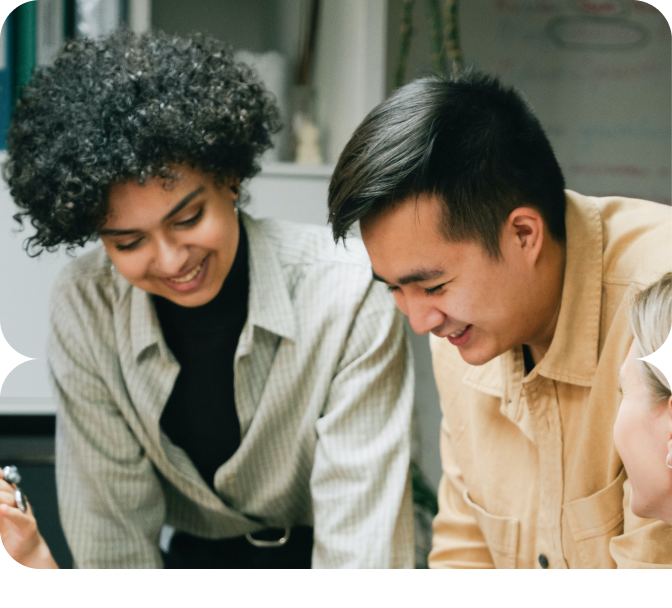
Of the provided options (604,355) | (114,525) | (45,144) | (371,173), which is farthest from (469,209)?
(114,525)

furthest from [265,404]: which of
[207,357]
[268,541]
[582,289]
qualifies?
[582,289]

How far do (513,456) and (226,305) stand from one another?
0.42 meters

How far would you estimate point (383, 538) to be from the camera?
839mm

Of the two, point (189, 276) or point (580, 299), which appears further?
point (189, 276)

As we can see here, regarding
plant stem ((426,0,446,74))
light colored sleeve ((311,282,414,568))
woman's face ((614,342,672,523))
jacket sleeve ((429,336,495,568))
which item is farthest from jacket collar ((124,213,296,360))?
woman's face ((614,342,672,523))

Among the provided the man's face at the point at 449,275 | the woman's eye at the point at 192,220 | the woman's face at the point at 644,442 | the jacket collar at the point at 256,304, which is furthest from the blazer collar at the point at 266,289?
the woman's face at the point at 644,442

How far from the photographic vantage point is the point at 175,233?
0.81 meters

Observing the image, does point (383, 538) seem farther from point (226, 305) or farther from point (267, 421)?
point (226, 305)

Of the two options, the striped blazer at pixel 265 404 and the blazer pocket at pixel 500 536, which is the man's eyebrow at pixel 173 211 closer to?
the striped blazer at pixel 265 404

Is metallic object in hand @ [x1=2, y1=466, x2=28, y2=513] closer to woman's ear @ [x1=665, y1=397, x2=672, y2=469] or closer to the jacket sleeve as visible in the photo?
the jacket sleeve

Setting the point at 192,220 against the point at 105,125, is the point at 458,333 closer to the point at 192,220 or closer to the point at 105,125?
the point at 192,220

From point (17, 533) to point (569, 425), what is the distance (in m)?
0.61

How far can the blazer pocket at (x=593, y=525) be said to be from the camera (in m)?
0.73

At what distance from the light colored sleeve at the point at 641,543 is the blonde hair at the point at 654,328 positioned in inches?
6.7
